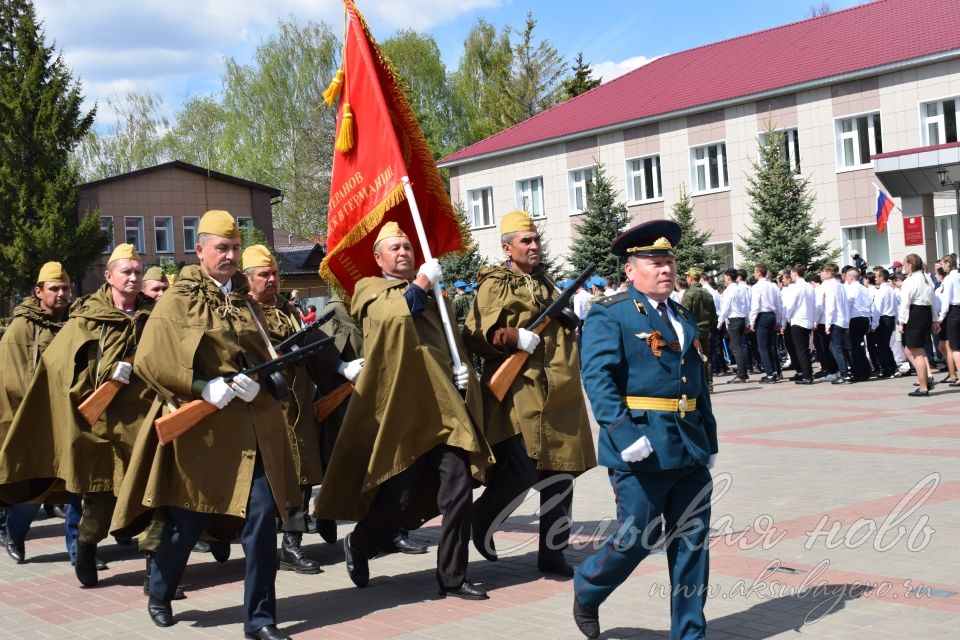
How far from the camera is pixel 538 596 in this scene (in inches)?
258

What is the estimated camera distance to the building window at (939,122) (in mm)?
31141

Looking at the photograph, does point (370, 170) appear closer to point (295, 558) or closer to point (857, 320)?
point (295, 558)

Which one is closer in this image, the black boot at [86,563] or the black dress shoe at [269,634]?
the black dress shoe at [269,634]

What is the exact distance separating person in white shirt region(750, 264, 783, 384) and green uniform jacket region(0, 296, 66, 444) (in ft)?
46.4

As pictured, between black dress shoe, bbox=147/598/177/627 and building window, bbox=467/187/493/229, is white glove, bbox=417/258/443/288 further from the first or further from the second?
building window, bbox=467/187/493/229

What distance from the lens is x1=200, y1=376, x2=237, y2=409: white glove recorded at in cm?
589

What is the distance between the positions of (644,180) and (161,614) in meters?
34.8

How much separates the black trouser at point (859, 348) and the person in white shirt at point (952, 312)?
5.89ft

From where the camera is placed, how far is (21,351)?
9203 millimetres

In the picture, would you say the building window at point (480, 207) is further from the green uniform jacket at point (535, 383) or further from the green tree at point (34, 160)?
the green uniform jacket at point (535, 383)

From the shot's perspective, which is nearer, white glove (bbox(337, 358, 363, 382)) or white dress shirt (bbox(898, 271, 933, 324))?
white glove (bbox(337, 358, 363, 382))

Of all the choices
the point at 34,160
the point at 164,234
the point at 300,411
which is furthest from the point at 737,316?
the point at 164,234

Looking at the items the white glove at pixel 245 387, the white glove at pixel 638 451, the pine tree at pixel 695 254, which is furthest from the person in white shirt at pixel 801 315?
the white glove at pixel 638 451

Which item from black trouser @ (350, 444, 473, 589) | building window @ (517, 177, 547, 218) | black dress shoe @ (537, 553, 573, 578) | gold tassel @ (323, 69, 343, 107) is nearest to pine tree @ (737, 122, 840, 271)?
building window @ (517, 177, 547, 218)
